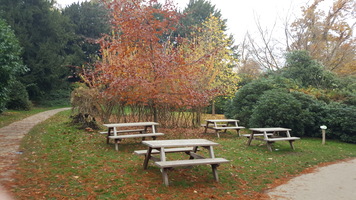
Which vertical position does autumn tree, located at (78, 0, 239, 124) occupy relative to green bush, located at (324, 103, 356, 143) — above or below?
above

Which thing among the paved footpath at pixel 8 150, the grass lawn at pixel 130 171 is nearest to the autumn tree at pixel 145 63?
the grass lawn at pixel 130 171

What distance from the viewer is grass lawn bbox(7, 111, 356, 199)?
427 cm

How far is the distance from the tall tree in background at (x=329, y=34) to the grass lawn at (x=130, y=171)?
14077mm

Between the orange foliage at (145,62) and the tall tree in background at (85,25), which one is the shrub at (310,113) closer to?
the orange foliage at (145,62)

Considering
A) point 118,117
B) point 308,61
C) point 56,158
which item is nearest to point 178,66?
point 118,117

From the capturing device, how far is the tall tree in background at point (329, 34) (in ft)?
68.2

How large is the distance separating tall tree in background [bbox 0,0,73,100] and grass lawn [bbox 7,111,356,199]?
57.7ft

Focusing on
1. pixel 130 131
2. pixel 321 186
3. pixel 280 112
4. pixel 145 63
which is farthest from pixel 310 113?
pixel 130 131

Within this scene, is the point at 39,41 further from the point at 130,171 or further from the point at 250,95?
the point at 130,171

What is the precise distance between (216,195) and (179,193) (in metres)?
0.60

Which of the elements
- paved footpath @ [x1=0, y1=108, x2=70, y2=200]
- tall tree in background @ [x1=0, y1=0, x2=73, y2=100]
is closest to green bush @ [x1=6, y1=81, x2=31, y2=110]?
tall tree in background @ [x1=0, y1=0, x2=73, y2=100]

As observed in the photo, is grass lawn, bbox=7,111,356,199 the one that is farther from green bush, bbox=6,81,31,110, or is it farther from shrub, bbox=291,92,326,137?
green bush, bbox=6,81,31,110

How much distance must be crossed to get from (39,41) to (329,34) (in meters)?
25.8

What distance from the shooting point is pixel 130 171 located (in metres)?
5.40
